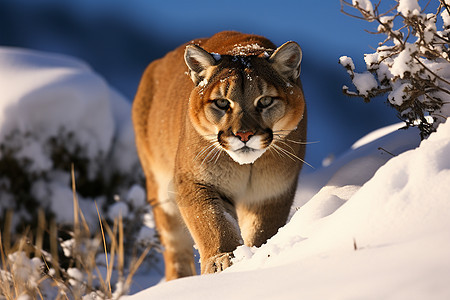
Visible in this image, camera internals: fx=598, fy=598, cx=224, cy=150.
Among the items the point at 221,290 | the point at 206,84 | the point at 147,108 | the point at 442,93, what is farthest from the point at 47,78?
the point at 221,290

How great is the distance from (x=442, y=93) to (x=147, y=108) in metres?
3.12

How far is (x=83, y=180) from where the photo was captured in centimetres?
755

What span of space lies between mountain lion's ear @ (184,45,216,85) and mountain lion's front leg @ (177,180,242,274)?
0.69 metres

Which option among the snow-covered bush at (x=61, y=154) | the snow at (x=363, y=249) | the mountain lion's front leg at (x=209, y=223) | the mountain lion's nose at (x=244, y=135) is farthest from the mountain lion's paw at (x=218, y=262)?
the snow-covered bush at (x=61, y=154)

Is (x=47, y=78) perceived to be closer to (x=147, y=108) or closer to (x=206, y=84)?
(x=147, y=108)

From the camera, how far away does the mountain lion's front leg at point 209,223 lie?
3.52 metres

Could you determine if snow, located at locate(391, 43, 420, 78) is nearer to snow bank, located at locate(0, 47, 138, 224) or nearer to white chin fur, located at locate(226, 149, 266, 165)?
white chin fur, located at locate(226, 149, 266, 165)

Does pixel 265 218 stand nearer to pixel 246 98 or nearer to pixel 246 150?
pixel 246 150

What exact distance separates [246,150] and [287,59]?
683 mm

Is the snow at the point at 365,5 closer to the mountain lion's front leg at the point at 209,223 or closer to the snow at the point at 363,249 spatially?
the snow at the point at 363,249

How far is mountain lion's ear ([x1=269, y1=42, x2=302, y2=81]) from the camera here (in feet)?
11.7

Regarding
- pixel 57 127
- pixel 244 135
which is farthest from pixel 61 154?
pixel 244 135

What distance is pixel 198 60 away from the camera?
3656 mm

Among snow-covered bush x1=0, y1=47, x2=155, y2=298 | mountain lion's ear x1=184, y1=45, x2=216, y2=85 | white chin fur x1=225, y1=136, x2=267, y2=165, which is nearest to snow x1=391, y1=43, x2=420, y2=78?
white chin fur x1=225, y1=136, x2=267, y2=165
